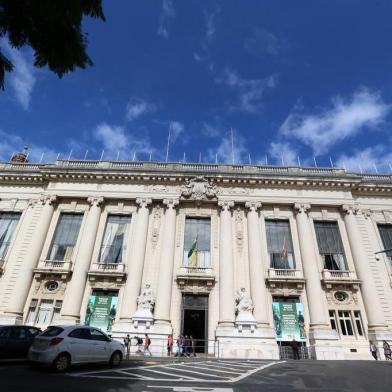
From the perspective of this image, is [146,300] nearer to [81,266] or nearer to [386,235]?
[81,266]

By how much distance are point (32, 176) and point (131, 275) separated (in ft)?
44.2

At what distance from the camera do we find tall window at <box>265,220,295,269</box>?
74.1 feet

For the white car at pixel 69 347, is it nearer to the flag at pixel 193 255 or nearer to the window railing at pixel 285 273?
the flag at pixel 193 255

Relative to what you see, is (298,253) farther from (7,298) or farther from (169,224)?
(7,298)

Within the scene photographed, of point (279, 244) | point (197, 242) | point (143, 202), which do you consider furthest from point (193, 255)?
point (279, 244)

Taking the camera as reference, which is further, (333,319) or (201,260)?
(201,260)

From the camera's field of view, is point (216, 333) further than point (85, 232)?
No

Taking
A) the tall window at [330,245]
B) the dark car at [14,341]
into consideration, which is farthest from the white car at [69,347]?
the tall window at [330,245]

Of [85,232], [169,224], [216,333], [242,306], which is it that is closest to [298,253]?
[242,306]

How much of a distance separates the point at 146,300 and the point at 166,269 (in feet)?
8.44

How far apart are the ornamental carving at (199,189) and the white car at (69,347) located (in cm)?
1482

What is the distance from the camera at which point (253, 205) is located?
24.1 m

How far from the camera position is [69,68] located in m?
5.19

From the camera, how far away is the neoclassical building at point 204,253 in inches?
785
